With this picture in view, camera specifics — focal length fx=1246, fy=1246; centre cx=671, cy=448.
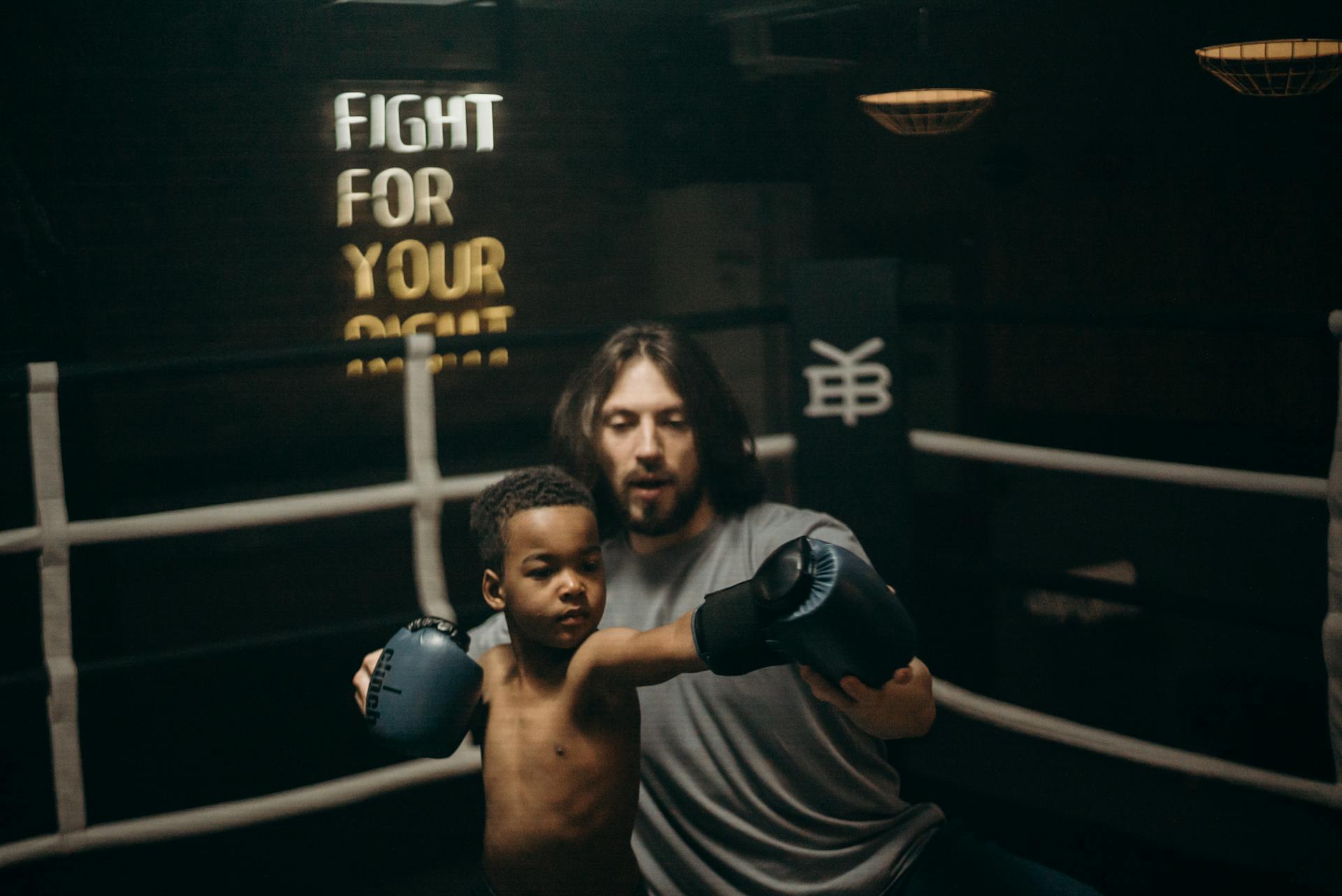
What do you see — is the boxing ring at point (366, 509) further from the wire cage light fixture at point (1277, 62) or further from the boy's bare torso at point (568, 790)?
the wire cage light fixture at point (1277, 62)

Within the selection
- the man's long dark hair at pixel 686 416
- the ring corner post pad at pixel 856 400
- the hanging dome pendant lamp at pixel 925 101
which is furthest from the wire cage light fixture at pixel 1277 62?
the man's long dark hair at pixel 686 416

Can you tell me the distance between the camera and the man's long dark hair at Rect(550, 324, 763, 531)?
1.45m

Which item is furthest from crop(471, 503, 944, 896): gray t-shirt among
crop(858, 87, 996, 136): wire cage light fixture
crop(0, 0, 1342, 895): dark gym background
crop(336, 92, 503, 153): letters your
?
crop(336, 92, 503, 153): letters your

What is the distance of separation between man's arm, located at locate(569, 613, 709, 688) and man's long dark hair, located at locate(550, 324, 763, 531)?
0.89ft

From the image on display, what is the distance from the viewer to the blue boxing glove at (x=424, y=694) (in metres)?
1.23

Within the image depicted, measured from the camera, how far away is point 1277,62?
2.89 metres

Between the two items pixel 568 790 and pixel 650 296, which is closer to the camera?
pixel 568 790

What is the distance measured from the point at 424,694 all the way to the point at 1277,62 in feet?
8.56

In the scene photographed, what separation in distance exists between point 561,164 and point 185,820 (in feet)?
11.4

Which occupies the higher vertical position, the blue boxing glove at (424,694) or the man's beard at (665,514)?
the man's beard at (665,514)

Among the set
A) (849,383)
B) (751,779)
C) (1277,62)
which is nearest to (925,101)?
(1277,62)

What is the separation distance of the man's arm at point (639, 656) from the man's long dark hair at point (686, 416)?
0.27 meters

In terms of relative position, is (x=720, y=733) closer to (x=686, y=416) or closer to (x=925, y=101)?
(x=686, y=416)

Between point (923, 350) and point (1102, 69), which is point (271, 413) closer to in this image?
point (923, 350)
